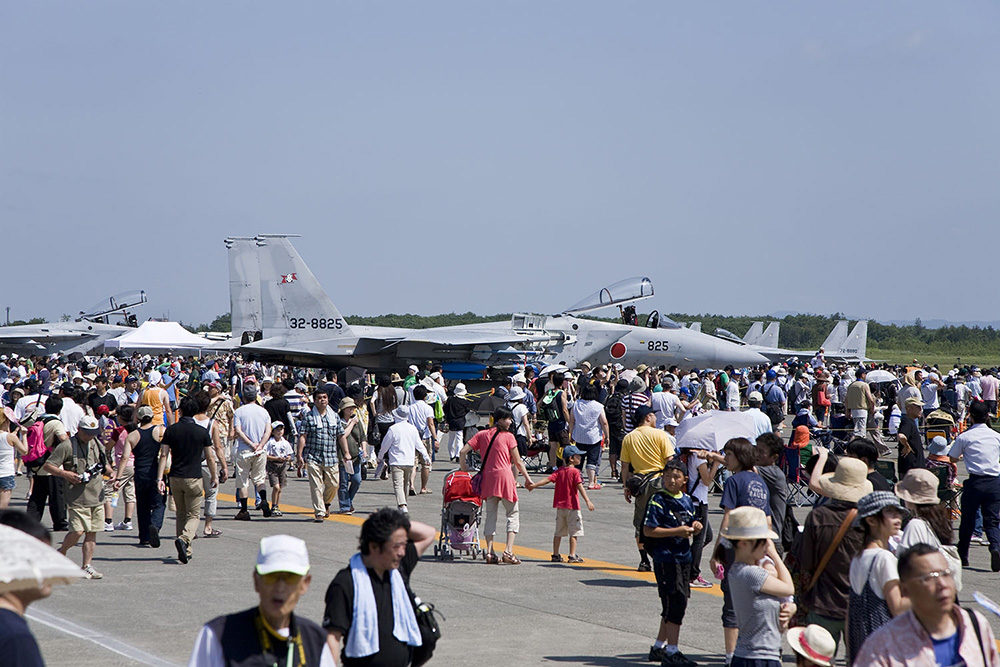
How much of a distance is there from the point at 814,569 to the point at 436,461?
1469 centimetres

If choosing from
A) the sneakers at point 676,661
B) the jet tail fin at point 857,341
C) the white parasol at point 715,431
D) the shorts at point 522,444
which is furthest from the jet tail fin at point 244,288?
the jet tail fin at point 857,341

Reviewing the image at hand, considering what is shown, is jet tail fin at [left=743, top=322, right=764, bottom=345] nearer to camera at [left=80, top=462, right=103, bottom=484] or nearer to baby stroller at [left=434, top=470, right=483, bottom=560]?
baby stroller at [left=434, top=470, right=483, bottom=560]

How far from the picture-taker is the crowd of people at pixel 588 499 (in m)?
4.00

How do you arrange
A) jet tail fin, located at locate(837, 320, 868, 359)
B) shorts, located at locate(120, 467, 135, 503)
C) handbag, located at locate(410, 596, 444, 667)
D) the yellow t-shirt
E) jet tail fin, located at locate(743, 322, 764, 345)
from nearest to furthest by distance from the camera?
handbag, located at locate(410, 596, 444, 667)
the yellow t-shirt
shorts, located at locate(120, 467, 135, 503)
jet tail fin, located at locate(837, 320, 868, 359)
jet tail fin, located at locate(743, 322, 764, 345)

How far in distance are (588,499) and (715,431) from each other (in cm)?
241

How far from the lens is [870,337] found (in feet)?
427

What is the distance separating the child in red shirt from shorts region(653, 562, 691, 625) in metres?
3.16

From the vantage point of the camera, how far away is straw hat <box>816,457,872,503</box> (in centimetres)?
631

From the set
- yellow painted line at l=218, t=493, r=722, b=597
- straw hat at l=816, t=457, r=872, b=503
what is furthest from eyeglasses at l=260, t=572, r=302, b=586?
yellow painted line at l=218, t=493, r=722, b=597

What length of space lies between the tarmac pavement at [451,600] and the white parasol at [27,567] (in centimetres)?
406

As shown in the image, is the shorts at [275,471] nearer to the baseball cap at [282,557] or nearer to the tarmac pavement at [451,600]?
the tarmac pavement at [451,600]

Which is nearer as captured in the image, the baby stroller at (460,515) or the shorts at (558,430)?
the baby stroller at (460,515)

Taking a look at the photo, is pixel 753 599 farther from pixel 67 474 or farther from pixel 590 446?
pixel 590 446

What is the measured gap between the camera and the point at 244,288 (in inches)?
1347
